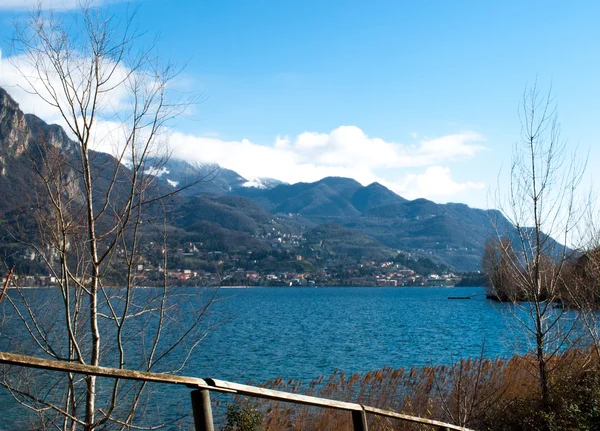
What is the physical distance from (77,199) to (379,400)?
32.8 ft

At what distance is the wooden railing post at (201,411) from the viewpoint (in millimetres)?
2707

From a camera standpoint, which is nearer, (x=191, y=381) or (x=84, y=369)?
(x=84, y=369)

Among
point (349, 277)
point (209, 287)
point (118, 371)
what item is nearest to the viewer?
point (118, 371)

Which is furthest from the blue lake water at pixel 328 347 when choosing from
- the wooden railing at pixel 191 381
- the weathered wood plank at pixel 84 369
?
the weathered wood plank at pixel 84 369

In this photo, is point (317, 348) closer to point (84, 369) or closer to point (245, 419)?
point (245, 419)

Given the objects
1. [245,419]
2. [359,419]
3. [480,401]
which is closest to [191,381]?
[359,419]

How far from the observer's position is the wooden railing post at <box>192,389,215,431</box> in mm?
2707

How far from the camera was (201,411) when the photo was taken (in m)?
2.72

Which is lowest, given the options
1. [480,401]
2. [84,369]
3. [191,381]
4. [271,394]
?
[480,401]

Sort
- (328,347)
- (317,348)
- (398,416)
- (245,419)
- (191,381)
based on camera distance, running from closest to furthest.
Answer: (191,381) → (398,416) → (245,419) → (317,348) → (328,347)

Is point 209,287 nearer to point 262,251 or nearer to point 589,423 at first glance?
point 589,423

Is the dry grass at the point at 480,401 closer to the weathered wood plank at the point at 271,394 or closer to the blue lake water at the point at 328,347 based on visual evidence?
the blue lake water at the point at 328,347

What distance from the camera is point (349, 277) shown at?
613ft

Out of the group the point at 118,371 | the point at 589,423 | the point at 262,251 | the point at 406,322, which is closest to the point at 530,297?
the point at 589,423
